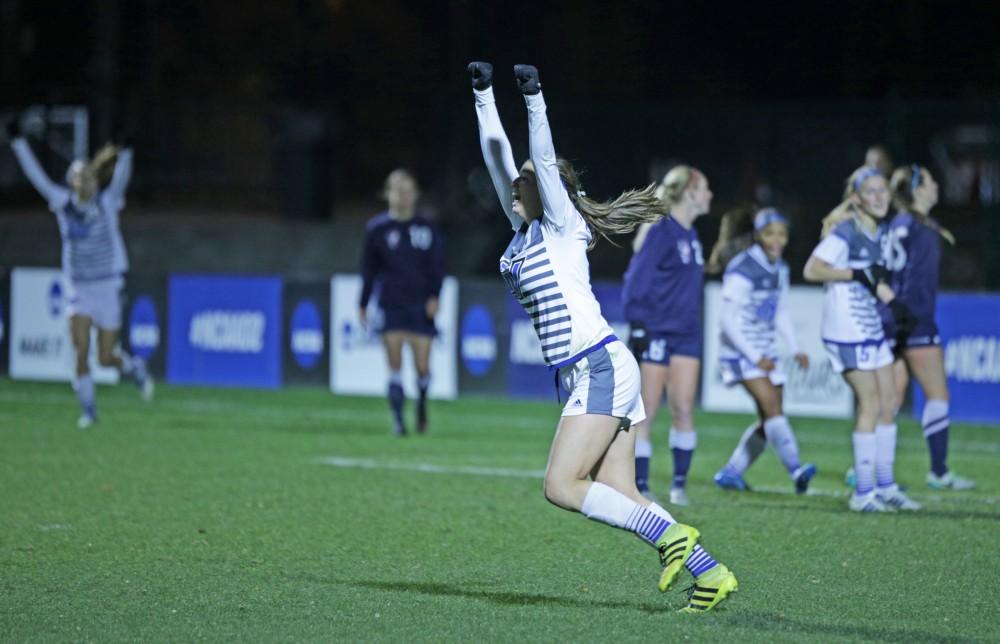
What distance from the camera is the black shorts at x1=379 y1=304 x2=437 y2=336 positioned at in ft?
48.9

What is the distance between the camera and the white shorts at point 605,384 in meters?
6.94

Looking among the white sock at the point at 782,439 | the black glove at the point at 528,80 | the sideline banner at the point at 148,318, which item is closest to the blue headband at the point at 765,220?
the white sock at the point at 782,439

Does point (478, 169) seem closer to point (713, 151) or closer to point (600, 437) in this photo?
point (713, 151)

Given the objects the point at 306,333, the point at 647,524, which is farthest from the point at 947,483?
the point at 306,333

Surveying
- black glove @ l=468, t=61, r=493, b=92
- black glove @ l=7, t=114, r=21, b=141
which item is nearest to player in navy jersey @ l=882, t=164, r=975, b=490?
black glove @ l=468, t=61, r=493, b=92

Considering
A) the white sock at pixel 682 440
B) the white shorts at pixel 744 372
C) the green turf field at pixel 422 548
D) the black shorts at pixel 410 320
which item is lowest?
the green turf field at pixel 422 548

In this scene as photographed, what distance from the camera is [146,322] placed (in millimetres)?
19578

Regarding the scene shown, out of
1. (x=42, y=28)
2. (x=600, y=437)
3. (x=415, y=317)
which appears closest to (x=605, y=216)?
(x=600, y=437)

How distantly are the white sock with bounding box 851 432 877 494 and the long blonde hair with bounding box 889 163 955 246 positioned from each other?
5.84ft

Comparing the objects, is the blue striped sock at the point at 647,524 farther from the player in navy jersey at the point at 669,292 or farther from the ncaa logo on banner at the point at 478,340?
the ncaa logo on banner at the point at 478,340

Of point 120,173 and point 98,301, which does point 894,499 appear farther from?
point 120,173

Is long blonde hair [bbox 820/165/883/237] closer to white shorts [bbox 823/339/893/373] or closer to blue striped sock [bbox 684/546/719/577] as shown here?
white shorts [bbox 823/339/893/373]

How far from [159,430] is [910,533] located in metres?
7.57

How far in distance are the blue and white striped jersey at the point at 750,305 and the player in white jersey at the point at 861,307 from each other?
0.87m
